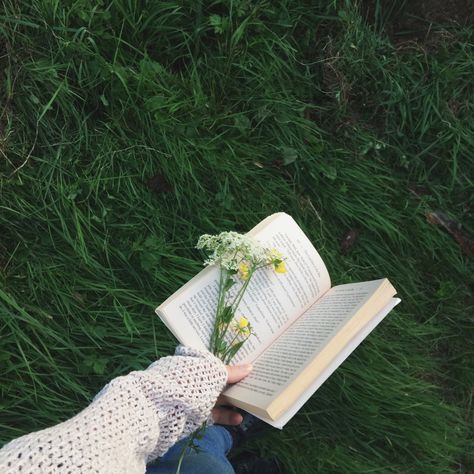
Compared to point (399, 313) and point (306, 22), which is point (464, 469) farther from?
point (306, 22)

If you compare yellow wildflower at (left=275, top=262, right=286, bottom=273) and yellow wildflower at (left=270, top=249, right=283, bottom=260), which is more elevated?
yellow wildflower at (left=270, top=249, right=283, bottom=260)

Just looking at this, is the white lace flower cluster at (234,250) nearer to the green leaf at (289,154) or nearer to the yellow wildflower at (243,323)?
the yellow wildflower at (243,323)

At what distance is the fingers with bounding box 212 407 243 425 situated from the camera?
177cm

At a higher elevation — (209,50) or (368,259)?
(209,50)

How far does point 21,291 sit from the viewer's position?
1.83 meters

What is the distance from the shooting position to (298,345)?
1.49 metres

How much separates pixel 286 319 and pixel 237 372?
262 mm

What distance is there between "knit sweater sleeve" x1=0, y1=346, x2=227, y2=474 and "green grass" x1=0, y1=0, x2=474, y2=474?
0.59m

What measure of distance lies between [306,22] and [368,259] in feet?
3.37

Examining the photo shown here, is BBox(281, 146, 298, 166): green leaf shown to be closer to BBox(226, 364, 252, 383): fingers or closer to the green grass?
the green grass

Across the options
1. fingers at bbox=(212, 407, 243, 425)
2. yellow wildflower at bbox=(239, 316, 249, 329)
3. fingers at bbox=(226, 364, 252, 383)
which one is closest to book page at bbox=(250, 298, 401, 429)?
fingers at bbox=(226, 364, 252, 383)

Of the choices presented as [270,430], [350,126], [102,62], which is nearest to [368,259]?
[350,126]

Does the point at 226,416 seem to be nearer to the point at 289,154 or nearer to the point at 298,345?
the point at 298,345

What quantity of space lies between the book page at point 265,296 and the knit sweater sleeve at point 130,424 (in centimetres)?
16
